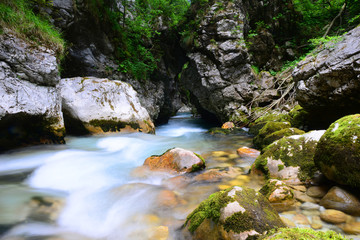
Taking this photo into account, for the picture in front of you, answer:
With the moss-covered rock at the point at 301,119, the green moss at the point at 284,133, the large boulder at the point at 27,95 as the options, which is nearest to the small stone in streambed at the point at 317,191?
the green moss at the point at 284,133

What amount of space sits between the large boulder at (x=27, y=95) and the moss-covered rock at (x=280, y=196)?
5.21 meters

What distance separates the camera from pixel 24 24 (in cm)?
473

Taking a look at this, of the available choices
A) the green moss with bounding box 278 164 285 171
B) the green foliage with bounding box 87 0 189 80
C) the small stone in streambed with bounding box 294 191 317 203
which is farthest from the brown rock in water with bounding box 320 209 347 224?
the green foliage with bounding box 87 0 189 80

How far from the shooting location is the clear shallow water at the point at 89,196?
2.10 m

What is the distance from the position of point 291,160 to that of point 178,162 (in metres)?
2.08

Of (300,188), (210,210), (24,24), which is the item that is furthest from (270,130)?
A: (24,24)

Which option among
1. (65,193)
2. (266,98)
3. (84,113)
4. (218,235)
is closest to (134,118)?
(84,113)

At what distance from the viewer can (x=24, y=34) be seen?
184 inches

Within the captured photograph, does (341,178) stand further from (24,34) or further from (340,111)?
(24,34)

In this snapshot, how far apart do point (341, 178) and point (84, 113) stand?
716cm

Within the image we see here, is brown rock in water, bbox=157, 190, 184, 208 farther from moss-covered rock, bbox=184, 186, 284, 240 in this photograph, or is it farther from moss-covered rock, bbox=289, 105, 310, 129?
moss-covered rock, bbox=289, 105, 310, 129

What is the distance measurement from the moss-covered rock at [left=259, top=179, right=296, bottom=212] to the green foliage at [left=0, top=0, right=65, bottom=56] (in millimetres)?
6474

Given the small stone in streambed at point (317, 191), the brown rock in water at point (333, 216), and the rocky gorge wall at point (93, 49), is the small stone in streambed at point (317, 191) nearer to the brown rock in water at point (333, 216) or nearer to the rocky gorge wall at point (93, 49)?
the brown rock in water at point (333, 216)

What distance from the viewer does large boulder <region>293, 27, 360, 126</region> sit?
4.26 meters
